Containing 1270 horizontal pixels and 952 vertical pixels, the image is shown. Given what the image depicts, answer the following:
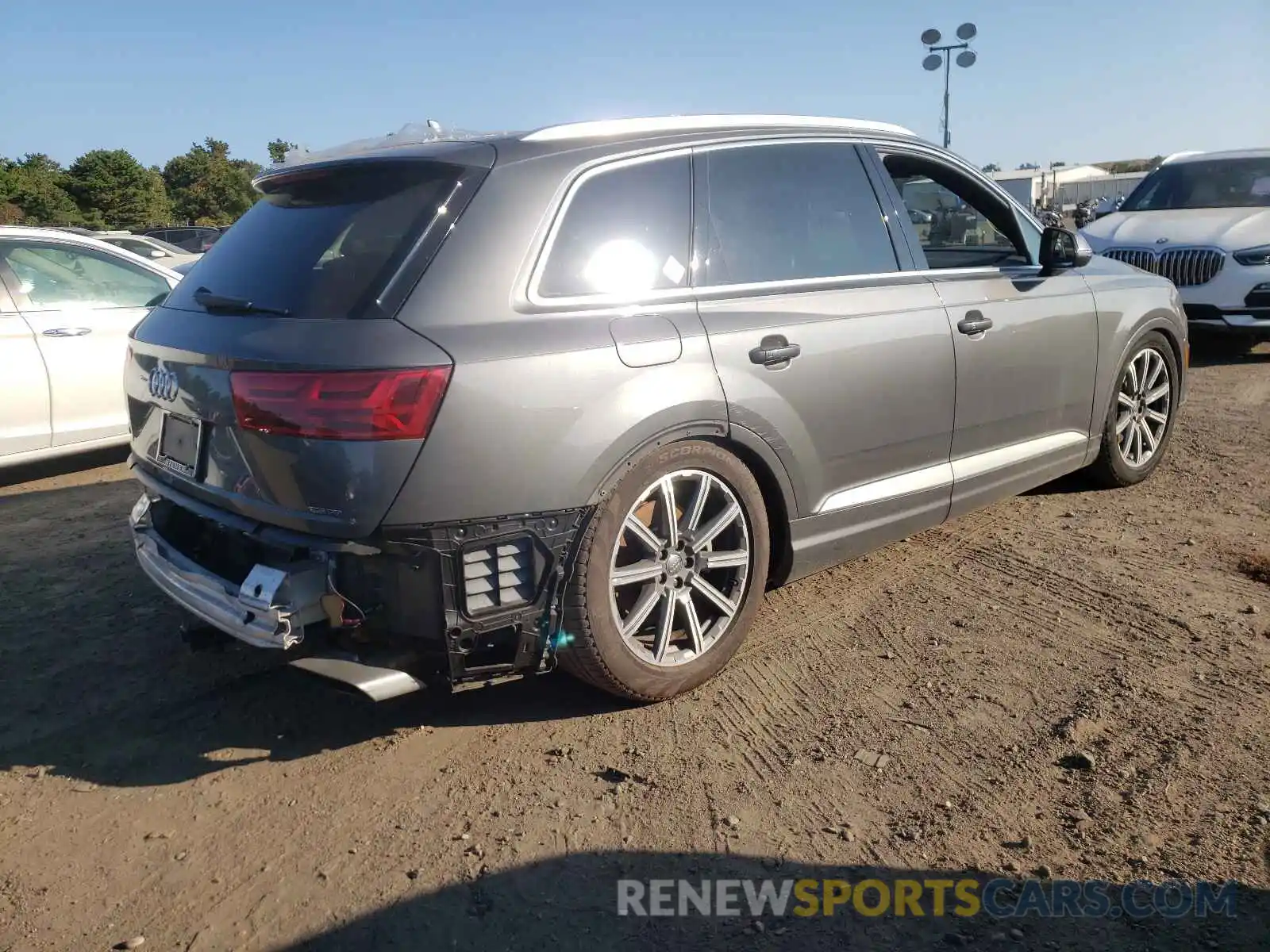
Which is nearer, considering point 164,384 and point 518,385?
point 518,385

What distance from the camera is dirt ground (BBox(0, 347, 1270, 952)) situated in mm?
2396

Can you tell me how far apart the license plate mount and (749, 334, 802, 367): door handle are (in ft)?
5.87

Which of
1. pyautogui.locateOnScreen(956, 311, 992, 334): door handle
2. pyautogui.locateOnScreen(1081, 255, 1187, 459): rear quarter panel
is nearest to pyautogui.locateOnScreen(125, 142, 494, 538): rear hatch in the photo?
pyautogui.locateOnScreen(956, 311, 992, 334): door handle

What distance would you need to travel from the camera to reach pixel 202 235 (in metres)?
25.3

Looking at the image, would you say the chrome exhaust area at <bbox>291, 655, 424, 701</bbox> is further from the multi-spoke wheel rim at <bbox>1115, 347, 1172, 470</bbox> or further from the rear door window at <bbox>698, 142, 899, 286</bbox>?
the multi-spoke wheel rim at <bbox>1115, 347, 1172, 470</bbox>

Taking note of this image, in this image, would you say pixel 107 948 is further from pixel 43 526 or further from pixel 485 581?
pixel 43 526

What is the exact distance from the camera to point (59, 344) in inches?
243

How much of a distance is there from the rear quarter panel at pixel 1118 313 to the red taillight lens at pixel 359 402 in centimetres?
363

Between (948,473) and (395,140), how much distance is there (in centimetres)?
256

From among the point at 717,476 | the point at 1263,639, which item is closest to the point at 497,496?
the point at 717,476

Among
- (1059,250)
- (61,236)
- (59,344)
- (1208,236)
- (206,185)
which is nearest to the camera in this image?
(1059,250)

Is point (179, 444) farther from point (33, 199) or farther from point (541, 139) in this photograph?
point (33, 199)

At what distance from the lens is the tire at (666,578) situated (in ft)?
9.99

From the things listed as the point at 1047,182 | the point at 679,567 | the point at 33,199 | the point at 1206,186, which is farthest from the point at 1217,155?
the point at 33,199
